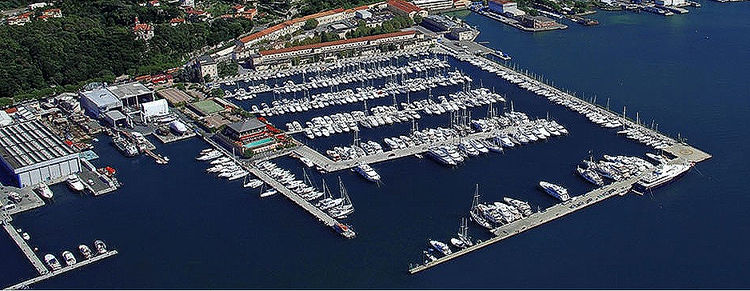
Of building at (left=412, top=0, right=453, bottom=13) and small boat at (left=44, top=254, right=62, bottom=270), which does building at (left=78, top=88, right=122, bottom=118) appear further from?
building at (left=412, top=0, right=453, bottom=13)

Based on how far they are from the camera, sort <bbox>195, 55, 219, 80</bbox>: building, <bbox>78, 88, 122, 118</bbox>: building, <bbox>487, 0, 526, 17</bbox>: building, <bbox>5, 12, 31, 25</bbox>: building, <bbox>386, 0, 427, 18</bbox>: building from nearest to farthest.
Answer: <bbox>78, 88, 122, 118</bbox>: building < <bbox>195, 55, 219, 80</bbox>: building < <bbox>5, 12, 31, 25</bbox>: building < <bbox>386, 0, 427, 18</bbox>: building < <bbox>487, 0, 526, 17</bbox>: building

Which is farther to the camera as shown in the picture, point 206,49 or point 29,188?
point 206,49

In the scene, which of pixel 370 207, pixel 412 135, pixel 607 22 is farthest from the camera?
pixel 607 22

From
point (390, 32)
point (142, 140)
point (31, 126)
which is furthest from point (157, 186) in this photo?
point (390, 32)

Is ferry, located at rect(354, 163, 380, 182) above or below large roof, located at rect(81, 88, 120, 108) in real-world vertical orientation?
below

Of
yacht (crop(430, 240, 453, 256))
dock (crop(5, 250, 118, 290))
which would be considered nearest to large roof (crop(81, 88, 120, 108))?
dock (crop(5, 250, 118, 290))

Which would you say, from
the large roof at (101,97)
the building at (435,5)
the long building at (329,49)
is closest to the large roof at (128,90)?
the large roof at (101,97)

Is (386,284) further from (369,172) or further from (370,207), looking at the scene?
(369,172)
